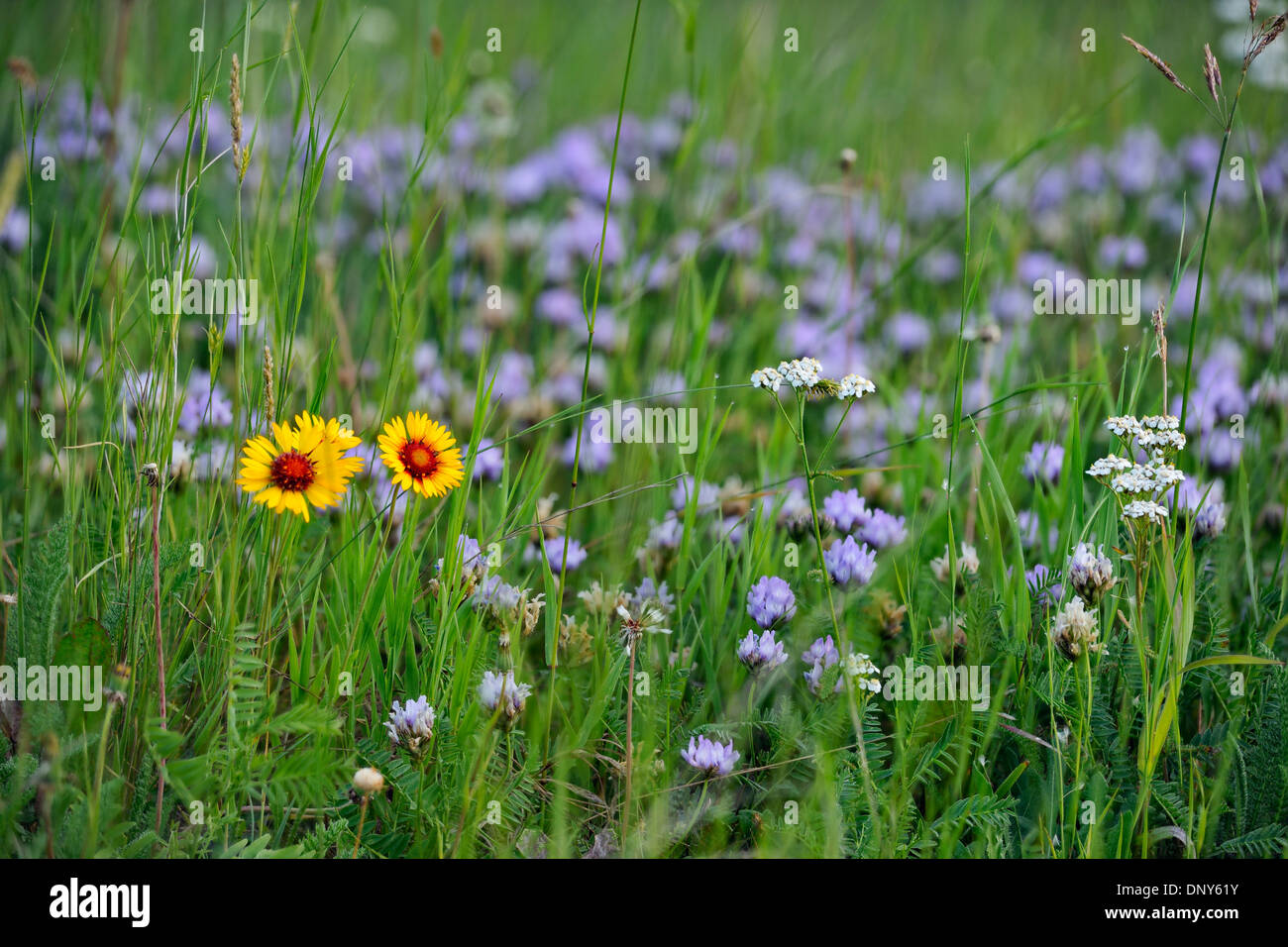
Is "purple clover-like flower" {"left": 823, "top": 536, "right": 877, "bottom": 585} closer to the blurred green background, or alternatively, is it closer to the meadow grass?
the meadow grass

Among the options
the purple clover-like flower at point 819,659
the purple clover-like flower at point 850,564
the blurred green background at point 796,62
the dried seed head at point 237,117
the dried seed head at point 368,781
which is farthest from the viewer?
the blurred green background at point 796,62

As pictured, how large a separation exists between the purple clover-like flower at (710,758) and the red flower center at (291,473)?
710mm

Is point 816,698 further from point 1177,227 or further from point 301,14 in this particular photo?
point 301,14

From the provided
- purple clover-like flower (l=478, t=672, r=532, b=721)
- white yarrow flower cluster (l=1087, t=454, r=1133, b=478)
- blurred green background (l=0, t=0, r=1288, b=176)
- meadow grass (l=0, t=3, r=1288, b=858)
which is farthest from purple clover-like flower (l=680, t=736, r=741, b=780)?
blurred green background (l=0, t=0, r=1288, b=176)

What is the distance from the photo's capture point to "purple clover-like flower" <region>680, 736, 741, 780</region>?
1617 mm

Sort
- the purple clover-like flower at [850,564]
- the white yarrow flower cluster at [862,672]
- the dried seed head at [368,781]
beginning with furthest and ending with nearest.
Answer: the purple clover-like flower at [850,564]
the white yarrow flower cluster at [862,672]
the dried seed head at [368,781]

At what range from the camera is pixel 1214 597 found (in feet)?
6.12

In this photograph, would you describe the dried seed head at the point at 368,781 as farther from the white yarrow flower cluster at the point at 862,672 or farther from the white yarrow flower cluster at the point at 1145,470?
the white yarrow flower cluster at the point at 1145,470

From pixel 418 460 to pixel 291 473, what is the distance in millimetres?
184

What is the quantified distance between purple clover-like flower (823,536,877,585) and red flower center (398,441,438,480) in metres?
0.70

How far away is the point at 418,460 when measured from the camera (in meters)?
1.59

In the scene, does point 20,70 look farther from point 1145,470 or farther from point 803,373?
point 1145,470

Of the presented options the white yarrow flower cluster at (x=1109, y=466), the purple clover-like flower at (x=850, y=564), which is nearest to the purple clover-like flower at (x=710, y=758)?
the purple clover-like flower at (x=850, y=564)

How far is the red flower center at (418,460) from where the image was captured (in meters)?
1.59
